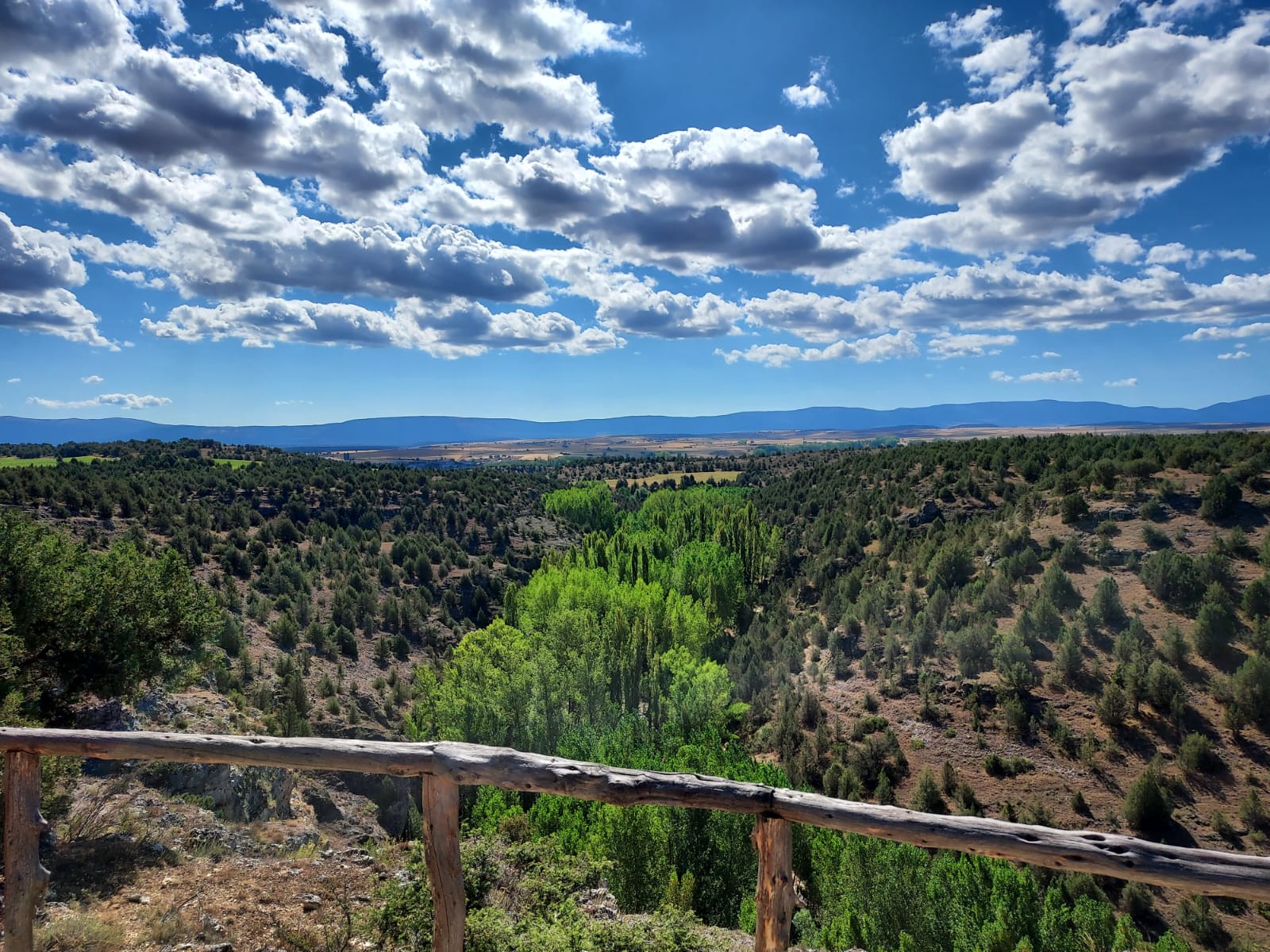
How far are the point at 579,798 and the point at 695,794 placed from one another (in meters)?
0.82

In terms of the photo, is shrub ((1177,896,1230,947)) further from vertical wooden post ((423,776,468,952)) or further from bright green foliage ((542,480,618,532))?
bright green foliage ((542,480,618,532))

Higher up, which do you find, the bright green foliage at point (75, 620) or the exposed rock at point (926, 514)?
the bright green foliage at point (75, 620)

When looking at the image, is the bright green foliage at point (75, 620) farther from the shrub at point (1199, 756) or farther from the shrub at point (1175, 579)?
the shrub at point (1175, 579)

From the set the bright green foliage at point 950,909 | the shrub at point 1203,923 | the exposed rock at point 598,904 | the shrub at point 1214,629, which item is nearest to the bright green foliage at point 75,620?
the exposed rock at point 598,904

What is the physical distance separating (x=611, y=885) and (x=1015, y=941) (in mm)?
9537

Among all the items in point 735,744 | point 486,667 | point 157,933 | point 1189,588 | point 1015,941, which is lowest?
point 735,744

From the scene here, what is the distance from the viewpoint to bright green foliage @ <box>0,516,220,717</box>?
13359 millimetres

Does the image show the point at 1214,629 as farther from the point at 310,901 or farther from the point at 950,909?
the point at 310,901

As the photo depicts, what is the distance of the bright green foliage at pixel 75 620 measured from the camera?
526 inches

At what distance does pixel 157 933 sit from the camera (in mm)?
5727

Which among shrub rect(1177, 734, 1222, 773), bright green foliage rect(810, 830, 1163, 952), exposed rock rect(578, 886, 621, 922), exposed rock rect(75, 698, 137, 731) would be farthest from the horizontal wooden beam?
shrub rect(1177, 734, 1222, 773)

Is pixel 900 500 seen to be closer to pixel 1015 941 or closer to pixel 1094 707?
pixel 1094 707

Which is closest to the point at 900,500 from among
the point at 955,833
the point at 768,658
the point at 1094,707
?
the point at 768,658

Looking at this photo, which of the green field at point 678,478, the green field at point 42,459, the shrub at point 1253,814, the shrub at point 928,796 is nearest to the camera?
the shrub at point 1253,814
